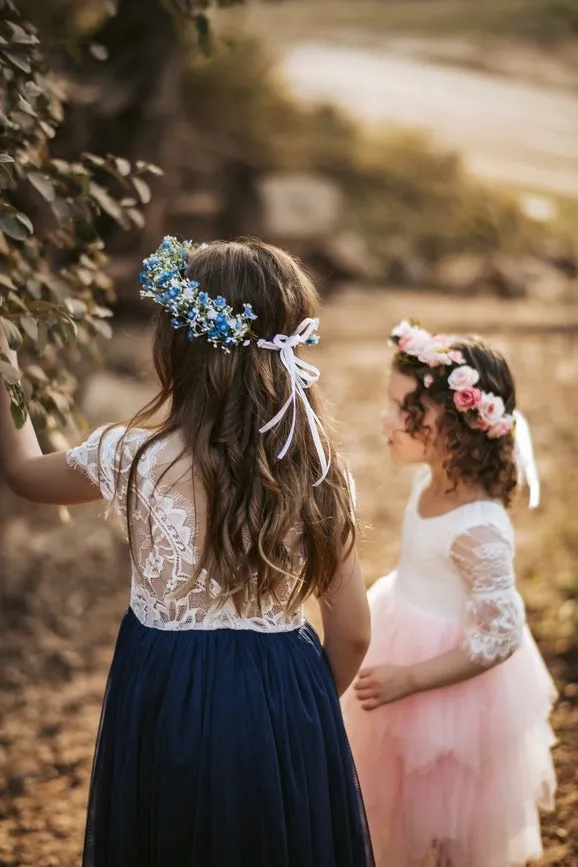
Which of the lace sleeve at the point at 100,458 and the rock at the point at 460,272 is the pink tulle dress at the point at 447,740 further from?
the rock at the point at 460,272

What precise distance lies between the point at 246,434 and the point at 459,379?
0.61 m

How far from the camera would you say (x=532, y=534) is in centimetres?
481

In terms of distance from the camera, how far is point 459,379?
1.97m

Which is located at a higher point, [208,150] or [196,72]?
[196,72]

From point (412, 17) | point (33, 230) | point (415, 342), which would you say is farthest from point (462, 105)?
point (33, 230)

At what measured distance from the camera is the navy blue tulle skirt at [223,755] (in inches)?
61.7

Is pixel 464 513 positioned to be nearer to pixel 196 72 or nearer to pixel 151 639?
pixel 151 639

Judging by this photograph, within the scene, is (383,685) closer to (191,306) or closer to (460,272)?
(191,306)

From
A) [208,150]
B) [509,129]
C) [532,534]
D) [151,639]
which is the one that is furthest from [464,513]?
[509,129]

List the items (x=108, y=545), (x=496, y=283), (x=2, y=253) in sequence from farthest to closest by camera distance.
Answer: (x=496, y=283) < (x=108, y=545) < (x=2, y=253)

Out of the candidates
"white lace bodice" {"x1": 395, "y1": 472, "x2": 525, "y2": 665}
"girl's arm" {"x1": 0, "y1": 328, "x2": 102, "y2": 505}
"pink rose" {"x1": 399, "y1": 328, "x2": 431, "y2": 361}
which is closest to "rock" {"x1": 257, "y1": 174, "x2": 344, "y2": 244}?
"pink rose" {"x1": 399, "y1": 328, "x2": 431, "y2": 361}

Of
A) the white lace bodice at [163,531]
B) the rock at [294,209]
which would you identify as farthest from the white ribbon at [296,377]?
the rock at [294,209]

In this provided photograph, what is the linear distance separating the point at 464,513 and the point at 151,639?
0.71m

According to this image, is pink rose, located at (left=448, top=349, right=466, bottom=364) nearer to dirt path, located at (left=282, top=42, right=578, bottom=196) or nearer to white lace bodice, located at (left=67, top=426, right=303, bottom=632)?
white lace bodice, located at (left=67, top=426, right=303, bottom=632)
